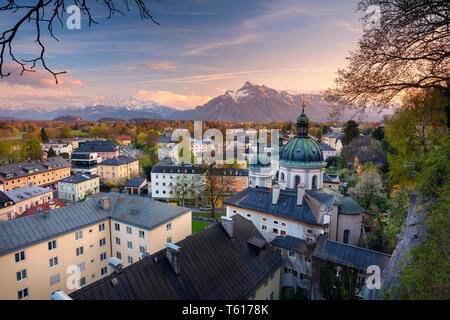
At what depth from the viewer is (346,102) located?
32.3ft

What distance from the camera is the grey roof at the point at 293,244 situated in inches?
775

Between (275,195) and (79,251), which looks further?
(275,195)

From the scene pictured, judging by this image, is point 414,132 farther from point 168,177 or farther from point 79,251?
point 168,177

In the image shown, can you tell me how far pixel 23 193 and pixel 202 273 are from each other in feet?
148

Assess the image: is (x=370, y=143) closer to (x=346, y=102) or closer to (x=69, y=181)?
(x=346, y=102)

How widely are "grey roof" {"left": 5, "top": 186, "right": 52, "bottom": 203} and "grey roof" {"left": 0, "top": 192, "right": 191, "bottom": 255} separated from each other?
26.4m

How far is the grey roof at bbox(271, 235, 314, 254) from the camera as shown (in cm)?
1969

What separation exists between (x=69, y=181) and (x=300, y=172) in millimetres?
48588

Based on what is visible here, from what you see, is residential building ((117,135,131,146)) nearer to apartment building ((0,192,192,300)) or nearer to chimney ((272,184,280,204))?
apartment building ((0,192,192,300))

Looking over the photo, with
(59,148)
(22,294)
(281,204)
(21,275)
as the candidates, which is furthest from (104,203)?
(59,148)

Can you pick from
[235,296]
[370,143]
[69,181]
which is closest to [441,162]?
[235,296]

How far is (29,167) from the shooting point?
5759 centimetres

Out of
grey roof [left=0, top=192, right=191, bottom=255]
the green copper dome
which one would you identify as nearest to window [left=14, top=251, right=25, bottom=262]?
grey roof [left=0, top=192, right=191, bottom=255]

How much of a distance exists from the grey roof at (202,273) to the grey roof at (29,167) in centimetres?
5728
